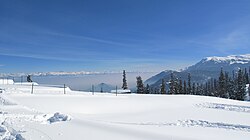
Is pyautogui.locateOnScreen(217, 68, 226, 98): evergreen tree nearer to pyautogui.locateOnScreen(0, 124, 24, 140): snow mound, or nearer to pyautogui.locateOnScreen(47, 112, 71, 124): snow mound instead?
pyautogui.locateOnScreen(47, 112, 71, 124): snow mound

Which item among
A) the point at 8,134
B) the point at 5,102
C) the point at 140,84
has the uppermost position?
the point at 140,84

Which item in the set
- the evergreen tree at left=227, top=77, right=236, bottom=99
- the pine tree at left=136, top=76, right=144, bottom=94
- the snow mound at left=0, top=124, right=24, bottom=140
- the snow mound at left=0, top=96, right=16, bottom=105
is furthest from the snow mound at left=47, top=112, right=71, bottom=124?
the evergreen tree at left=227, top=77, right=236, bottom=99

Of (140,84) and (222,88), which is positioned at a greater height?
(140,84)

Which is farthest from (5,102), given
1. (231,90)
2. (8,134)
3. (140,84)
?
(231,90)

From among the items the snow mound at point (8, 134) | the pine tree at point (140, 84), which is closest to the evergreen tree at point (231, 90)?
the pine tree at point (140, 84)

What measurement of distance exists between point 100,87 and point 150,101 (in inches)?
490

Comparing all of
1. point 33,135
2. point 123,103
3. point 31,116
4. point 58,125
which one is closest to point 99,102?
point 123,103

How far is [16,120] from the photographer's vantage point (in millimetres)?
13008

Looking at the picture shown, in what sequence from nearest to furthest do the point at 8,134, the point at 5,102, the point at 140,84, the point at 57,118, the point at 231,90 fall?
the point at 8,134
the point at 57,118
the point at 5,102
the point at 140,84
the point at 231,90

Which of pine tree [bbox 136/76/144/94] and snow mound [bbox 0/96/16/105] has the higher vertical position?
pine tree [bbox 136/76/144/94]

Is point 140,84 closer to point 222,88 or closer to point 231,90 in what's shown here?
point 222,88

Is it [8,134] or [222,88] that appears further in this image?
[222,88]

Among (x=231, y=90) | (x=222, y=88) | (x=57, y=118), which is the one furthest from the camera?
(x=222, y=88)

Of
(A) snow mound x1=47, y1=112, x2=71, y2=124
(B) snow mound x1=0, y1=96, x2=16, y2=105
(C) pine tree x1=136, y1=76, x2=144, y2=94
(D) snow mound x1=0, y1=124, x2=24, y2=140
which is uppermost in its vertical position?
(C) pine tree x1=136, y1=76, x2=144, y2=94
